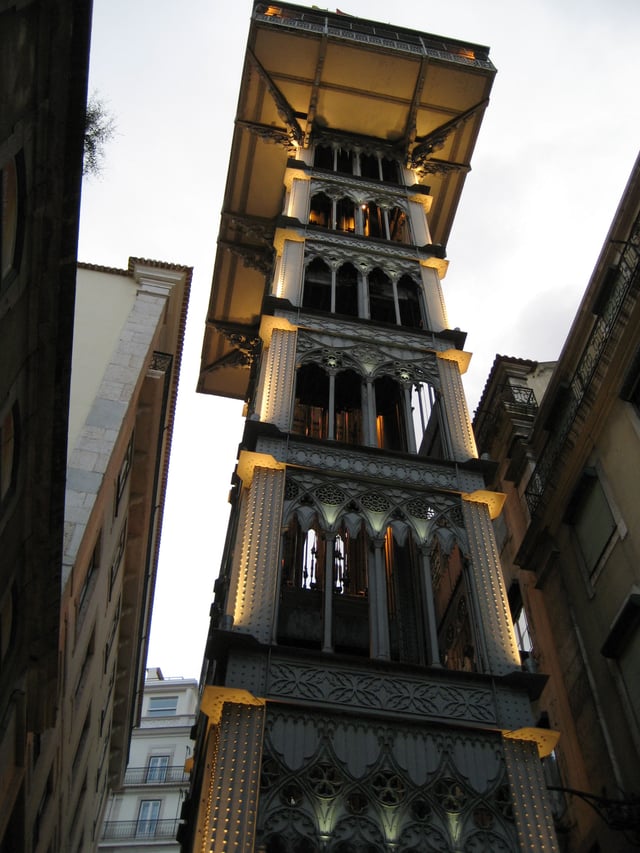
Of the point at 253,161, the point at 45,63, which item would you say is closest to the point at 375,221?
the point at 253,161

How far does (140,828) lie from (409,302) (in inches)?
1379

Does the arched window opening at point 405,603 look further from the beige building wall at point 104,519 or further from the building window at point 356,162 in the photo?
the building window at point 356,162

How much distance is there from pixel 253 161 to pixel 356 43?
16.9ft

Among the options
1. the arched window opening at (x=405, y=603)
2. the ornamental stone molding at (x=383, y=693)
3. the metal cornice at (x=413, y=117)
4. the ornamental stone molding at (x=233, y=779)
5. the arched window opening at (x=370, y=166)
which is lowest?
the ornamental stone molding at (x=233, y=779)

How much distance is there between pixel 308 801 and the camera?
10.7 m

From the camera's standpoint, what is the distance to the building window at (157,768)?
48.8 meters

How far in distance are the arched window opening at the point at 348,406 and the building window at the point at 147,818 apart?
1328 inches

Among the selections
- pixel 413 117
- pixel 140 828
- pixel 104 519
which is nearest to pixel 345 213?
pixel 413 117

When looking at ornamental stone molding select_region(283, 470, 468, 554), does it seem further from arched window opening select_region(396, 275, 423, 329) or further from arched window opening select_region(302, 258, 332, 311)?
arched window opening select_region(302, 258, 332, 311)

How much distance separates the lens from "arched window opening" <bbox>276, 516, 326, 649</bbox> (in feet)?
47.9

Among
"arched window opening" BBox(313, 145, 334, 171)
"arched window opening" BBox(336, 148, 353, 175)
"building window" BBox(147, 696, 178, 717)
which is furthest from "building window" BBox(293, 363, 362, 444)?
"building window" BBox(147, 696, 178, 717)

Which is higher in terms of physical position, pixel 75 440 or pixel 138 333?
pixel 138 333

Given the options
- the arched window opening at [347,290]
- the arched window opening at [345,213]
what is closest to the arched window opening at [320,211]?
the arched window opening at [345,213]

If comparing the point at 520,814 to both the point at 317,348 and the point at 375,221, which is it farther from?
the point at 375,221
